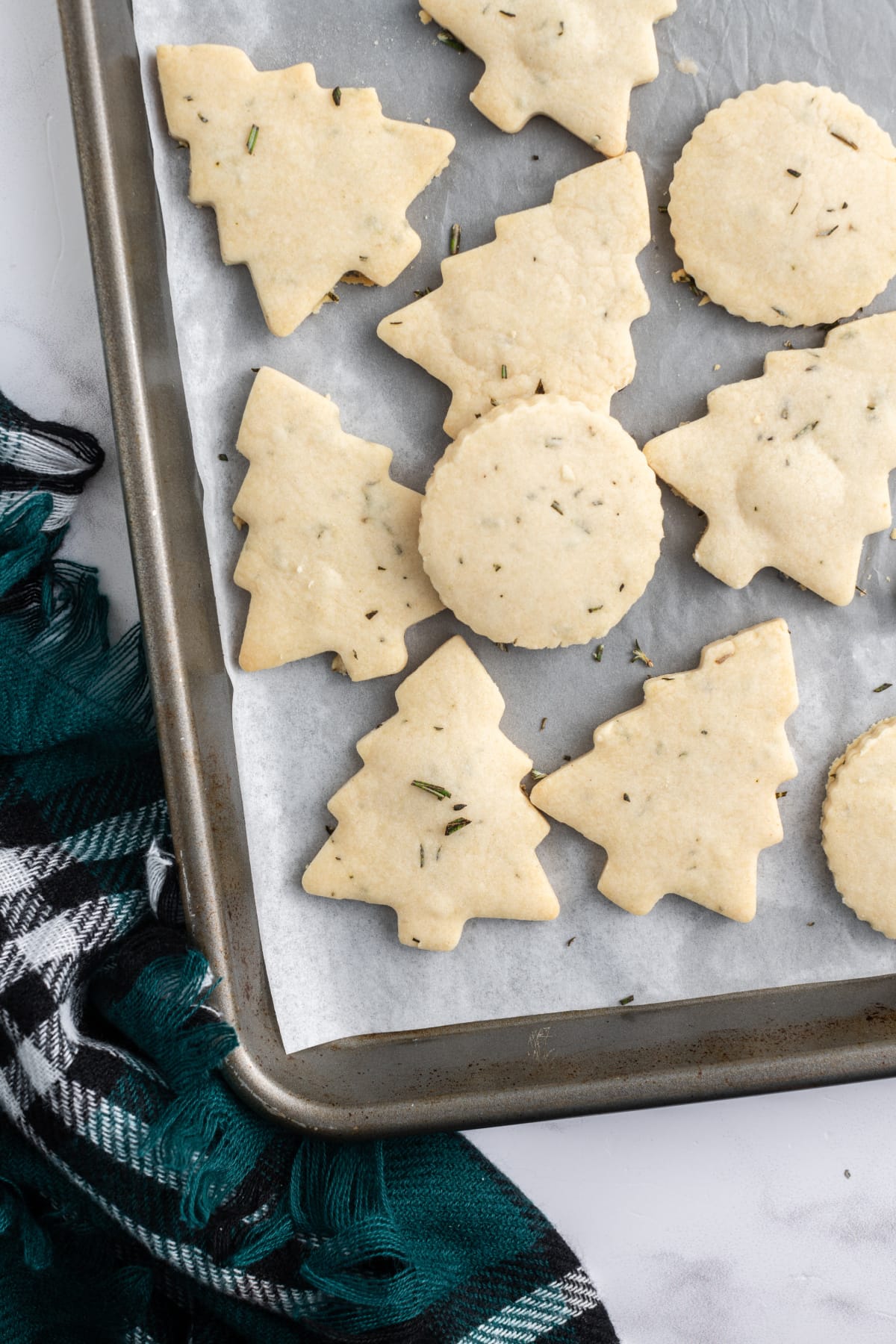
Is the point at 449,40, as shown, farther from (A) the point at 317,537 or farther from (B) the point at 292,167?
(A) the point at 317,537

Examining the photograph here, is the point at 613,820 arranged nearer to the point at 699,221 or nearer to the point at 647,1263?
the point at 647,1263

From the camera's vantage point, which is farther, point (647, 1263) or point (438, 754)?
point (647, 1263)

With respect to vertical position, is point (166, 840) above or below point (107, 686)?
below

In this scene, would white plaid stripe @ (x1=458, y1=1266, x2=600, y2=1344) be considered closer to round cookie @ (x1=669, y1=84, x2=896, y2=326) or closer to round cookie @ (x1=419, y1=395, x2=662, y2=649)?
round cookie @ (x1=419, y1=395, x2=662, y2=649)

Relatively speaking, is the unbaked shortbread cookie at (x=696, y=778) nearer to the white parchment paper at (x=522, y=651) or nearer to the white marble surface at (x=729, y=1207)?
the white parchment paper at (x=522, y=651)

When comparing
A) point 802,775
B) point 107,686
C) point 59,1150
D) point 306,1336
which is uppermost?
point 107,686

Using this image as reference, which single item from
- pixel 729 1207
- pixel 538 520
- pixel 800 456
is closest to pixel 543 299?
pixel 538 520

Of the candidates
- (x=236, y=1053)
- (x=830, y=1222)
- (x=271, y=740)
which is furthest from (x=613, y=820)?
(x=830, y=1222)
